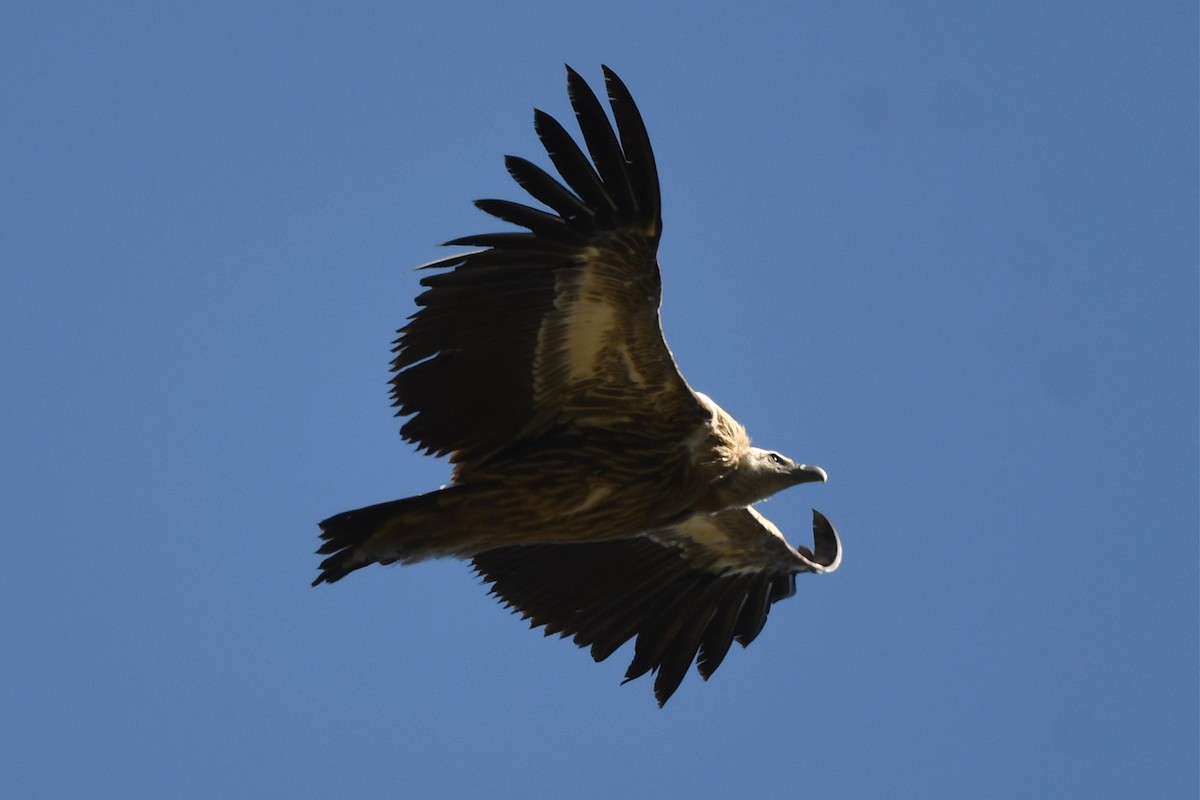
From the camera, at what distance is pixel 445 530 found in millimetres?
9938

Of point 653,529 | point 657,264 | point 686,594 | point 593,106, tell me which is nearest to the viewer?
point 593,106

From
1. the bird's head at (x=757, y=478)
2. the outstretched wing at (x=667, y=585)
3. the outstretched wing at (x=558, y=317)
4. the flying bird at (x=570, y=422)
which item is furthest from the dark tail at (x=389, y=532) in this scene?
the bird's head at (x=757, y=478)

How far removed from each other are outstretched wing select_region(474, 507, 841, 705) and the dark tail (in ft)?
3.60

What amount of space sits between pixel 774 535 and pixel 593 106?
346cm

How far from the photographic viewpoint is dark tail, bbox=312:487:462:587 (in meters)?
9.75

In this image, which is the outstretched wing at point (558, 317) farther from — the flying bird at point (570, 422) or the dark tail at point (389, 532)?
the dark tail at point (389, 532)

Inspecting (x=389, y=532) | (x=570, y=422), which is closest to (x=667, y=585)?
(x=570, y=422)

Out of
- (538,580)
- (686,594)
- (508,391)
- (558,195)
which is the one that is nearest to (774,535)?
(686,594)

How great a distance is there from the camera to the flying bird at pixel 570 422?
30.2ft

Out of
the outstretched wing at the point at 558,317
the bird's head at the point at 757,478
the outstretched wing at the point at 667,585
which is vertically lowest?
the outstretched wing at the point at 667,585

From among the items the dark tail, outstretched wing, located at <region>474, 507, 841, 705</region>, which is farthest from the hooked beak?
the dark tail

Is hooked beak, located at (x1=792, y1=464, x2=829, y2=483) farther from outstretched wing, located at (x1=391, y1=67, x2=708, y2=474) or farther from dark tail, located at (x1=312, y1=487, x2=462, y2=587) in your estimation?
dark tail, located at (x1=312, y1=487, x2=462, y2=587)

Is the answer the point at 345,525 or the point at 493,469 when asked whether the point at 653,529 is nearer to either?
the point at 493,469

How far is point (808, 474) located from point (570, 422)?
1.43m
